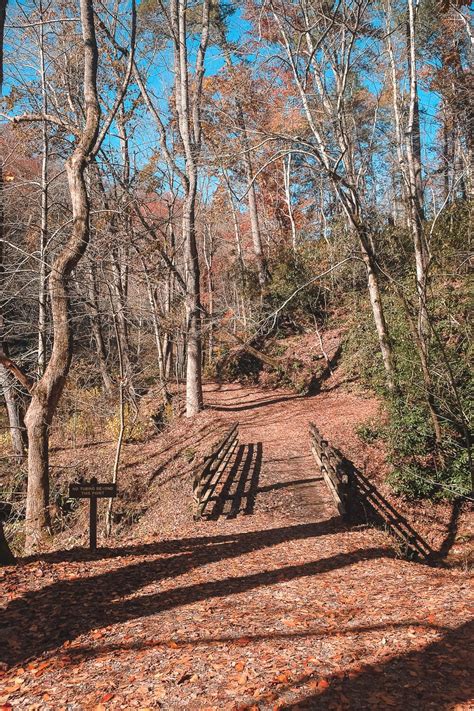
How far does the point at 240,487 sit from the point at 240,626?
239 inches

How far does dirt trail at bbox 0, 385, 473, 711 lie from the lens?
3.66 meters

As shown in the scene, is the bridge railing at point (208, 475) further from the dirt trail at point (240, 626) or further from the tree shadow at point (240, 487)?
the dirt trail at point (240, 626)

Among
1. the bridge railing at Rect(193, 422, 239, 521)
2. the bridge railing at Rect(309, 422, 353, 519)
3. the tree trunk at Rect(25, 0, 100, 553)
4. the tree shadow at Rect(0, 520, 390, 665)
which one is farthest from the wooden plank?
the tree trunk at Rect(25, 0, 100, 553)

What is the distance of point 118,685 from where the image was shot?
149 inches

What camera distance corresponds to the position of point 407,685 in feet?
12.1

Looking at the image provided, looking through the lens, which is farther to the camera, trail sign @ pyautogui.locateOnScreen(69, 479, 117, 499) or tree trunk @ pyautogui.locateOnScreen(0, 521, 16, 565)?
trail sign @ pyautogui.locateOnScreen(69, 479, 117, 499)

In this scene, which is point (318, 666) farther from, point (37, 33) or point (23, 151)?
point (37, 33)

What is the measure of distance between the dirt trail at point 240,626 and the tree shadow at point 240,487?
3.94 feet

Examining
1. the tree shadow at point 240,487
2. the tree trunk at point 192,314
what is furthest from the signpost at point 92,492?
the tree trunk at point 192,314

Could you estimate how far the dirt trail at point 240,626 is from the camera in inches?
144

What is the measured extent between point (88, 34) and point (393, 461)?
32.7 feet

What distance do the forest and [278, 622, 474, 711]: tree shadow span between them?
24 millimetres

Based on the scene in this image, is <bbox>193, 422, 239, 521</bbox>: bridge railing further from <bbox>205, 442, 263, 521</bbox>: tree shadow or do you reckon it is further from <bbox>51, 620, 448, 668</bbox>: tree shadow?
<bbox>51, 620, 448, 668</bbox>: tree shadow

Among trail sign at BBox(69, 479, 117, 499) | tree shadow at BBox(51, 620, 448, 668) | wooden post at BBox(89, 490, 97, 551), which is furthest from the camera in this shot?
wooden post at BBox(89, 490, 97, 551)
